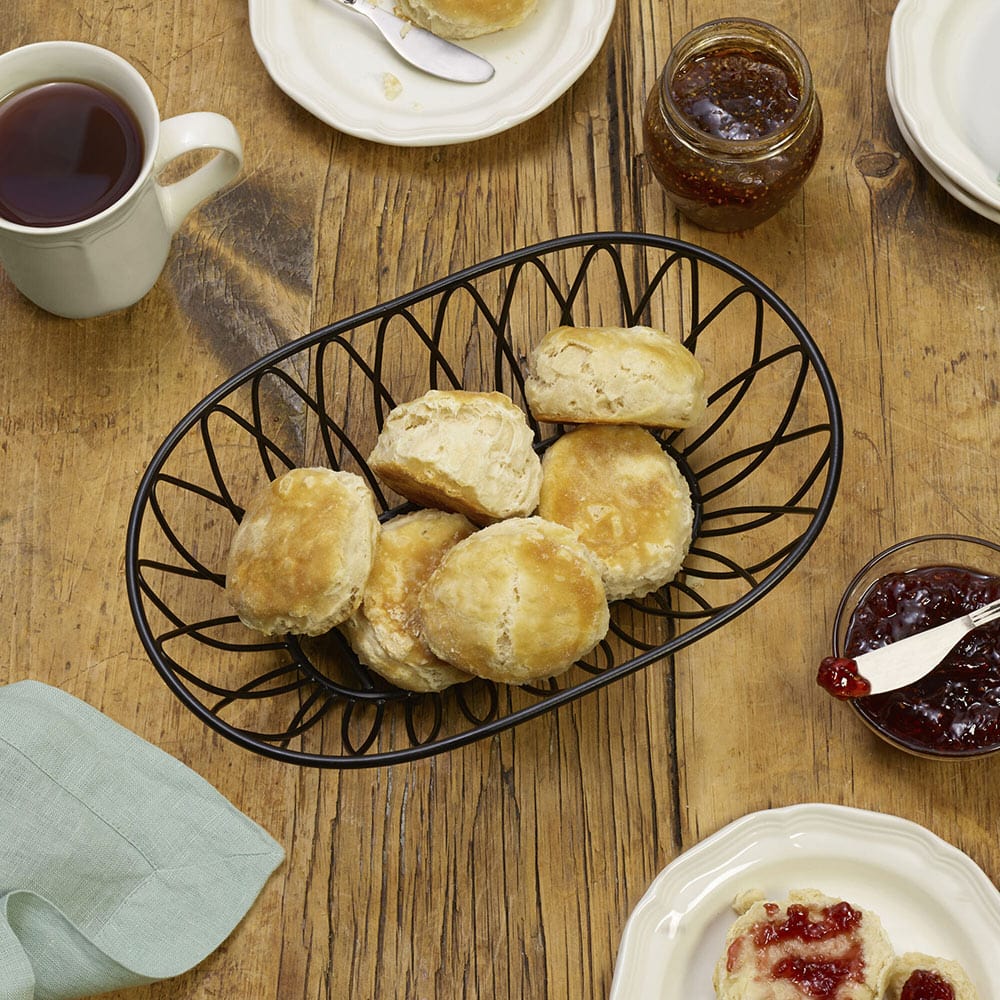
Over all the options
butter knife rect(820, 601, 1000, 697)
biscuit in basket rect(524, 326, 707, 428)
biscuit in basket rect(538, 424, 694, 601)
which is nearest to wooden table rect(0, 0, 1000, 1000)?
butter knife rect(820, 601, 1000, 697)

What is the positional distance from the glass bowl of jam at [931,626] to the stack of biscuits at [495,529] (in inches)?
12.2

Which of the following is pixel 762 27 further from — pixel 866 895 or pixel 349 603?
pixel 866 895

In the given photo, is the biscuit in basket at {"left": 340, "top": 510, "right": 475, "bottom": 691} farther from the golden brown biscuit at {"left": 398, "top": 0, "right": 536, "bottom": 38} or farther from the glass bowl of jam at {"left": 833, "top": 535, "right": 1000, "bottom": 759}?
the golden brown biscuit at {"left": 398, "top": 0, "right": 536, "bottom": 38}

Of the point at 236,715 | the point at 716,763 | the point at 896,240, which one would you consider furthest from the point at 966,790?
the point at 236,715

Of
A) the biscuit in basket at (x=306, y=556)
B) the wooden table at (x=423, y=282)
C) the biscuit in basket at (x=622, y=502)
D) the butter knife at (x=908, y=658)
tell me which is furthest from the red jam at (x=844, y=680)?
the biscuit in basket at (x=306, y=556)

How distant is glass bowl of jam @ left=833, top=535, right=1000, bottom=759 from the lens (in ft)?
5.67

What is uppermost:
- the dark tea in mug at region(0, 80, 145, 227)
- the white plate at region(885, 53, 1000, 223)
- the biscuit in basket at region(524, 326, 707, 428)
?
the dark tea in mug at region(0, 80, 145, 227)

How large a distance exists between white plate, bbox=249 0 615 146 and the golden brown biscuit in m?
0.05

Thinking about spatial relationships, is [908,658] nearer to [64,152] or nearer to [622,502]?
[622,502]

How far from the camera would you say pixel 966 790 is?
5.97ft

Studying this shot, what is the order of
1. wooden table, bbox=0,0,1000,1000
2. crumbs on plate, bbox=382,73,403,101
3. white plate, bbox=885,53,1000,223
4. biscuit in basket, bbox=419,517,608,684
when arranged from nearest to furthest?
biscuit in basket, bbox=419,517,608,684 → wooden table, bbox=0,0,1000,1000 → white plate, bbox=885,53,1000,223 → crumbs on plate, bbox=382,73,403,101

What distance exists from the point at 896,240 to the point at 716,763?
93 cm

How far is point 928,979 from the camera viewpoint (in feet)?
5.41

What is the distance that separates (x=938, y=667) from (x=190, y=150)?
133 centimetres
